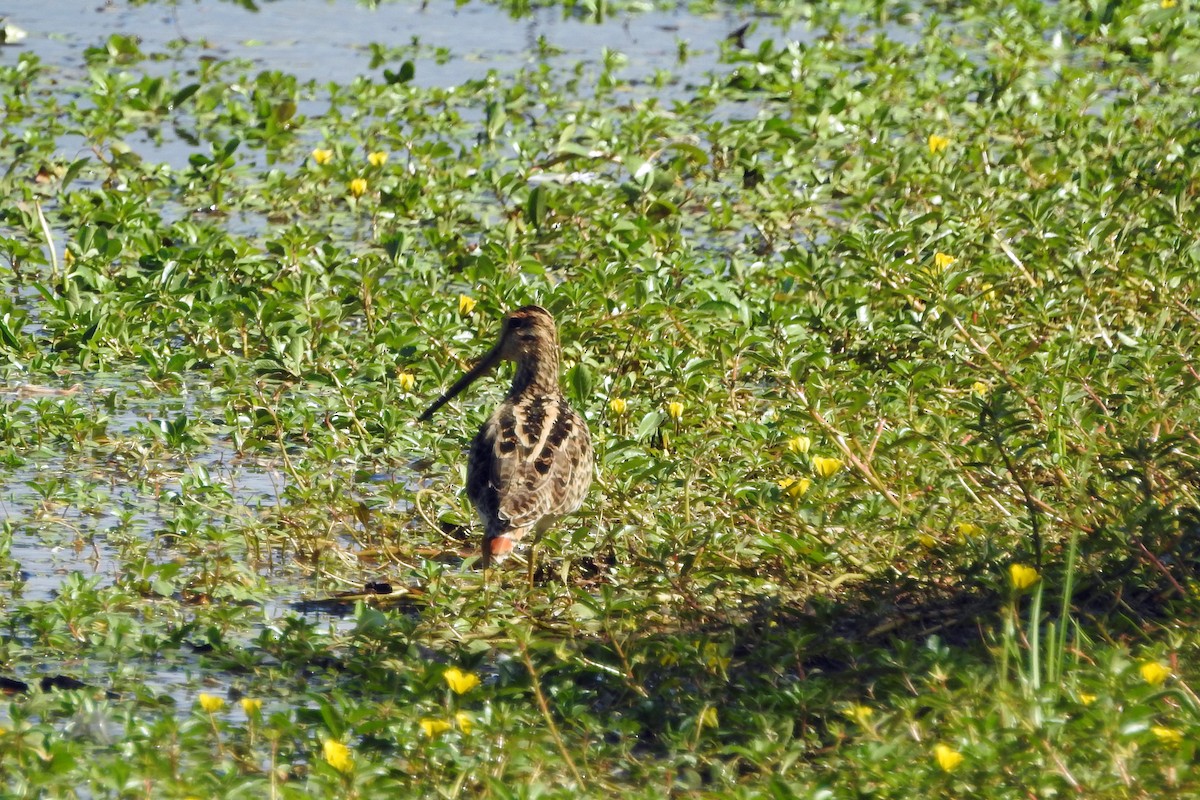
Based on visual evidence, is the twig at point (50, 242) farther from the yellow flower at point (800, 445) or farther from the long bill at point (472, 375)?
the yellow flower at point (800, 445)

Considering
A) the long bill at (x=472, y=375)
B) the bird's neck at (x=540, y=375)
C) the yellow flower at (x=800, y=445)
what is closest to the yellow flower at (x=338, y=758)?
the yellow flower at (x=800, y=445)

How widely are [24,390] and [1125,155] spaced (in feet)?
14.4

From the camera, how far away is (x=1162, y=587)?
14.2 ft

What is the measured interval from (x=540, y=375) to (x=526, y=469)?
82cm

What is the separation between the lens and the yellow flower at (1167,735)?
3.33 metres

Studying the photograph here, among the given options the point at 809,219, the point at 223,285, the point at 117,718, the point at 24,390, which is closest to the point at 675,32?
the point at 809,219

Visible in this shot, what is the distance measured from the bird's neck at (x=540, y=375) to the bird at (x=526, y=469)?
29mm

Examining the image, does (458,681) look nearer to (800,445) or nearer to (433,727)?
(433,727)

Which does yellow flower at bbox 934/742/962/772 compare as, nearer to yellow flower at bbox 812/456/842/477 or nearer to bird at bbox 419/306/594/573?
yellow flower at bbox 812/456/842/477

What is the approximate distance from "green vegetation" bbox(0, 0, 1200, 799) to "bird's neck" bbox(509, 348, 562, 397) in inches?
5.8

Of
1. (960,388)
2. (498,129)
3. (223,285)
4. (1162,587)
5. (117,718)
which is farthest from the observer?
(498,129)

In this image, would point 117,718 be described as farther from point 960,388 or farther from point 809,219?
point 809,219

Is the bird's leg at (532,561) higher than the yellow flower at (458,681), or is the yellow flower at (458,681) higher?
the yellow flower at (458,681)

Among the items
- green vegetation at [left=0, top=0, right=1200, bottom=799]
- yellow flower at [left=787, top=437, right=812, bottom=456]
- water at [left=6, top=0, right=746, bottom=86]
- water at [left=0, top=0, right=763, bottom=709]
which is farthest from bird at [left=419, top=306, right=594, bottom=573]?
water at [left=6, top=0, right=746, bottom=86]
